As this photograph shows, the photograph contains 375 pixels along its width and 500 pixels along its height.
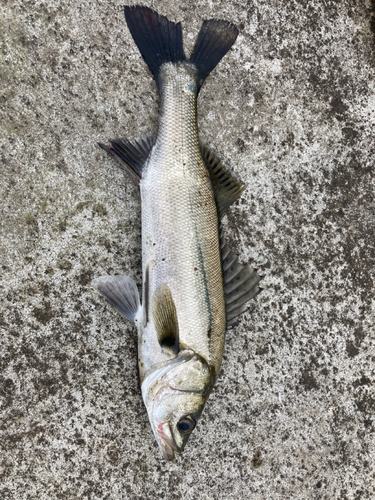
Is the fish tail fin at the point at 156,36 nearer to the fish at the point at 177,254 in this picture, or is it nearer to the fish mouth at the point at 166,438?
the fish at the point at 177,254

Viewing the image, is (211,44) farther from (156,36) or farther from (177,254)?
(177,254)

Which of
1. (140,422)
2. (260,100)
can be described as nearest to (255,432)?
(140,422)

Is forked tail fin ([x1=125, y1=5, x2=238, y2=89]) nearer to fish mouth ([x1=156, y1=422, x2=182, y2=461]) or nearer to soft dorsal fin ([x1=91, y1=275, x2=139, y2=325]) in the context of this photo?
soft dorsal fin ([x1=91, y1=275, x2=139, y2=325])

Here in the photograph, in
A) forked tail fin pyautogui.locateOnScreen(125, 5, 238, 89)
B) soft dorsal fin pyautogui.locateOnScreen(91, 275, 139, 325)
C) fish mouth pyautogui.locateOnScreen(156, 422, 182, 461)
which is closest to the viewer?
fish mouth pyautogui.locateOnScreen(156, 422, 182, 461)

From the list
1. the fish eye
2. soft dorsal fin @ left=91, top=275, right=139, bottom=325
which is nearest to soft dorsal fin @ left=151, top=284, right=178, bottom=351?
soft dorsal fin @ left=91, top=275, right=139, bottom=325

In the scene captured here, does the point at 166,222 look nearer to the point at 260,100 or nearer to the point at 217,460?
the point at 260,100
